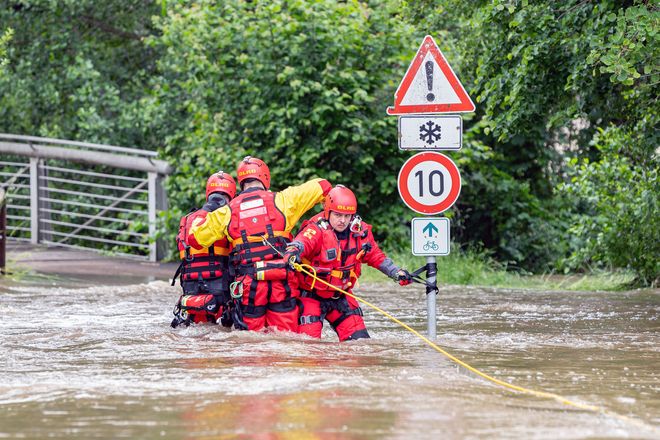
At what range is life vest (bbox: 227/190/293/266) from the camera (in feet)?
31.0

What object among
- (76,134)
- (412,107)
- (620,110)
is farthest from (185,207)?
(412,107)

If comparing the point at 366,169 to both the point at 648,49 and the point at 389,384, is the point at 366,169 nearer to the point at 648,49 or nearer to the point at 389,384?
the point at 648,49

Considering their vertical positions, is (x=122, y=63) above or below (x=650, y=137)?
above

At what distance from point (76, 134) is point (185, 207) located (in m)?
5.78

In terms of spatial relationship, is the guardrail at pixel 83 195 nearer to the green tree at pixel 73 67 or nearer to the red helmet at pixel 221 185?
the green tree at pixel 73 67

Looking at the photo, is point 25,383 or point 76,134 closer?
point 25,383

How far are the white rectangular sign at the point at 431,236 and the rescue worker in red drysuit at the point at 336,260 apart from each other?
26 centimetres

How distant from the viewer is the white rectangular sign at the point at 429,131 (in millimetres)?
9211

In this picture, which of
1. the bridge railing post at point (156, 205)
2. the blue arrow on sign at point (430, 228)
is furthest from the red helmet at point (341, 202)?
the bridge railing post at point (156, 205)

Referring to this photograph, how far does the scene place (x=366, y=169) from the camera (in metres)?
17.9

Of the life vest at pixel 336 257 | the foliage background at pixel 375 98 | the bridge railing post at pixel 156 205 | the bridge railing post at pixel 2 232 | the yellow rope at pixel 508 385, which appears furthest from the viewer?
the bridge railing post at pixel 156 205

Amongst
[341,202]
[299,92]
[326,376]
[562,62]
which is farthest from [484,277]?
[326,376]

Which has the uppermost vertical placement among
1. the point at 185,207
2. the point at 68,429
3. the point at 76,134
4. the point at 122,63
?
the point at 122,63

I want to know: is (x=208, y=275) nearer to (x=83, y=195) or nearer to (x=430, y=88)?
(x=430, y=88)
